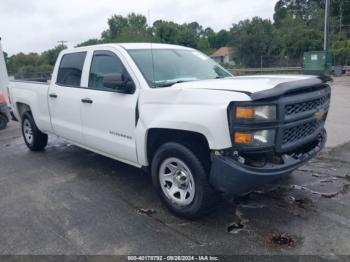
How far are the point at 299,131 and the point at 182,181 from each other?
1.33 meters

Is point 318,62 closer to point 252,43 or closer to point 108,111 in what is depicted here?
point 108,111

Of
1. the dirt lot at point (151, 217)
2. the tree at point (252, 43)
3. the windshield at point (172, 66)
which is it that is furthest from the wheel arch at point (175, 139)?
the tree at point (252, 43)

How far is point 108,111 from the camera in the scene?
4582 mm

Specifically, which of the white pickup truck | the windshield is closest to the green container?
the windshield

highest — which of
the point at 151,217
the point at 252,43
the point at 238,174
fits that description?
the point at 252,43

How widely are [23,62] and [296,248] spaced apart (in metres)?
65.8

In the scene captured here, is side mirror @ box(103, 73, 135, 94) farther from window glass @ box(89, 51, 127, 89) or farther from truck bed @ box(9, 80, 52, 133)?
truck bed @ box(9, 80, 52, 133)

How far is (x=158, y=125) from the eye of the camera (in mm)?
3836

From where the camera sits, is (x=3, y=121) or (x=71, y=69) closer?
(x=71, y=69)

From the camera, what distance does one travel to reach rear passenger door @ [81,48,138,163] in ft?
14.1

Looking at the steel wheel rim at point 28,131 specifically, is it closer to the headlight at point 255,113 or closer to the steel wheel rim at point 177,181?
the steel wheel rim at point 177,181

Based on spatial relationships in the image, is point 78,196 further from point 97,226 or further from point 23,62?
point 23,62

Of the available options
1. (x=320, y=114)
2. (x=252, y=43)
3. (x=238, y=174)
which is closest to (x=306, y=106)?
(x=320, y=114)

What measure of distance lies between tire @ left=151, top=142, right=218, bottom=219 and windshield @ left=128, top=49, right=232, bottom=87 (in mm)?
913
